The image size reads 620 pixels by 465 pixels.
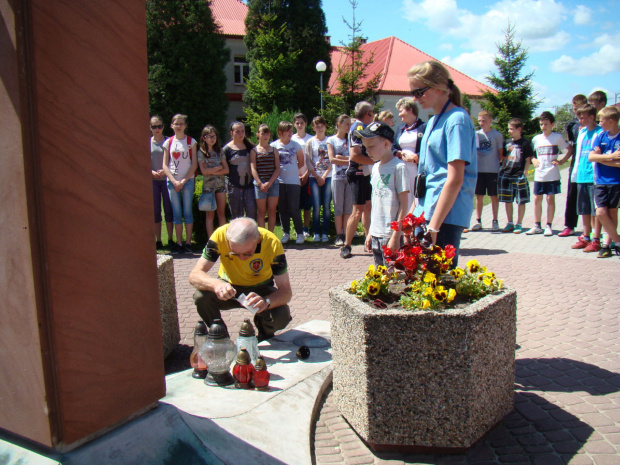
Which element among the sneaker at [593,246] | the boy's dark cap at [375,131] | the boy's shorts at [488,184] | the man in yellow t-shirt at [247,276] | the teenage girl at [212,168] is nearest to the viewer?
the man in yellow t-shirt at [247,276]

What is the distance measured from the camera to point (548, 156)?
363 inches

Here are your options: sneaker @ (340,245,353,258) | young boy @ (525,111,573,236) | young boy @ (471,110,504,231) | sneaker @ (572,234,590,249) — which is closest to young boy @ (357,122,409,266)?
sneaker @ (340,245,353,258)


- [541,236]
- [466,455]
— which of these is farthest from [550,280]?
[466,455]

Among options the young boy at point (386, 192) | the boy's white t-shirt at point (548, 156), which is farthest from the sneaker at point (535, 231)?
the young boy at point (386, 192)

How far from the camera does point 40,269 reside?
175 cm

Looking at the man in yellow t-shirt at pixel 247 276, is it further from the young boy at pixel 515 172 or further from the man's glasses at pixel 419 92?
the young boy at pixel 515 172

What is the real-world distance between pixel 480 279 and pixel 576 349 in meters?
1.65

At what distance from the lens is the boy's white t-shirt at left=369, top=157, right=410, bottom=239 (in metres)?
4.53

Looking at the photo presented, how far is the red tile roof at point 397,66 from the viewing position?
35.0 metres

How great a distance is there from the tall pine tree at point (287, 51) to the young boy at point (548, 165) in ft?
71.1

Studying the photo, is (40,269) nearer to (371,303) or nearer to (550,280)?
(371,303)

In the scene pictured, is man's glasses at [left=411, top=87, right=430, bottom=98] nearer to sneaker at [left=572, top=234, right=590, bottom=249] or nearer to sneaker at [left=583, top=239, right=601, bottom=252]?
sneaker at [left=583, top=239, right=601, bottom=252]

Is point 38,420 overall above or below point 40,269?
below

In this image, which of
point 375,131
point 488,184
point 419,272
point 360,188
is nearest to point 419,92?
point 375,131
